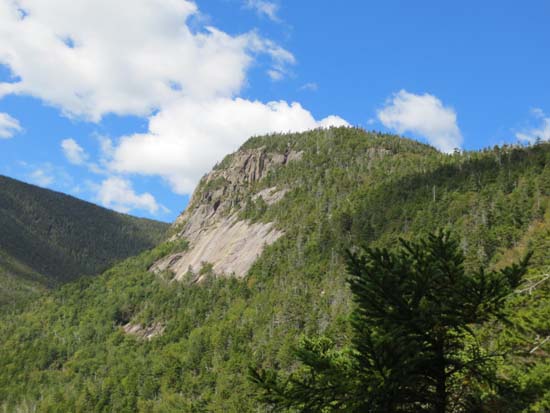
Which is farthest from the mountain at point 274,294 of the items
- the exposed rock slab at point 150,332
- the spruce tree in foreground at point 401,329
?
the spruce tree in foreground at point 401,329

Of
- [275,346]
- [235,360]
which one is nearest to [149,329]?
[235,360]

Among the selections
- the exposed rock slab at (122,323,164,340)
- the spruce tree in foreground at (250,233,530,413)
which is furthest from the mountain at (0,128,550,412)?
the spruce tree in foreground at (250,233,530,413)

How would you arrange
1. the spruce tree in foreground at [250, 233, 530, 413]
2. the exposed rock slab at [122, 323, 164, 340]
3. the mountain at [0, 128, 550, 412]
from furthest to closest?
the exposed rock slab at [122, 323, 164, 340], the mountain at [0, 128, 550, 412], the spruce tree in foreground at [250, 233, 530, 413]

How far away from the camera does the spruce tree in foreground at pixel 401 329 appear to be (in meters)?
9.25

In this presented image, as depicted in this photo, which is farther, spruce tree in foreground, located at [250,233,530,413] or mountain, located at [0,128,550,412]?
mountain, located at [0,128,550,412]

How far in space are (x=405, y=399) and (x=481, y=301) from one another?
2.64 metres

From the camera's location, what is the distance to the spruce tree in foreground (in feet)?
30.3

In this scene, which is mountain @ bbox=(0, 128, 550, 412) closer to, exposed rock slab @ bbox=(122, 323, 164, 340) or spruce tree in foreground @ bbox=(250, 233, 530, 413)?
exposed rock slab @ bbox=(122, 323, 164, 340)

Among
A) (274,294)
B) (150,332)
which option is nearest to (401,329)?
(274,294)

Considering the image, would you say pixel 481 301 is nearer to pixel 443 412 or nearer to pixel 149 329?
pixel 443 412

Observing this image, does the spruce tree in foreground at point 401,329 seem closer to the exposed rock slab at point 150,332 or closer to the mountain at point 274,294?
the mountain at point 274,294

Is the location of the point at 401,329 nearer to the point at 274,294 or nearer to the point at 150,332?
the point at 274,294

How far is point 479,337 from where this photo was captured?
1357cm

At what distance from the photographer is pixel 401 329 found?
30.3ft
